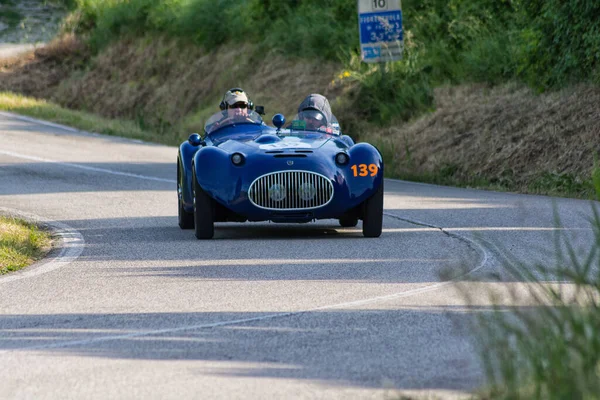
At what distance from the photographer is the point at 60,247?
12.3 m

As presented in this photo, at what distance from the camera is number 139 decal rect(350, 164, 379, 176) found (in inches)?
482

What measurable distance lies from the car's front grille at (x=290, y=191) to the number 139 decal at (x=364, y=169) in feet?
1.00

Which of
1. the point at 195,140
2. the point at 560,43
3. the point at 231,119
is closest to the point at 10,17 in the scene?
the point at 560,43

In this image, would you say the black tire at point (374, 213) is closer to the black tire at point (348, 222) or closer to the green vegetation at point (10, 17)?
the black tire at point (348, 222)

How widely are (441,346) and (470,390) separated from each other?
3.74 ft

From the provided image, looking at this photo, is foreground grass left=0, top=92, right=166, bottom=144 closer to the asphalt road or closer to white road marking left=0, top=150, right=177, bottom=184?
white road marking left=0, top=150, right=177, bottom=184

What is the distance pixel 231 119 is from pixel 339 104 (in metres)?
14.2

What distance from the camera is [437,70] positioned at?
27438 millimetres

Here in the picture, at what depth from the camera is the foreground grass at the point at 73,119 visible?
98.8ft

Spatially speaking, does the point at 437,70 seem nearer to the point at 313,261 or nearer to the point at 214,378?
the point at 313,261

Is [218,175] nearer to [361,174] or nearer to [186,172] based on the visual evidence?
[186,172]

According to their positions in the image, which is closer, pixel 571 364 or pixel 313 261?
pixel 571 364

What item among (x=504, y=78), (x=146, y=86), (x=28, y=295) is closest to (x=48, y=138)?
(x=504, y=78)

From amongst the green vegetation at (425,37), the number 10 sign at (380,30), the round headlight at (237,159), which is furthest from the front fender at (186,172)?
the number 10 sign at (380,30)
